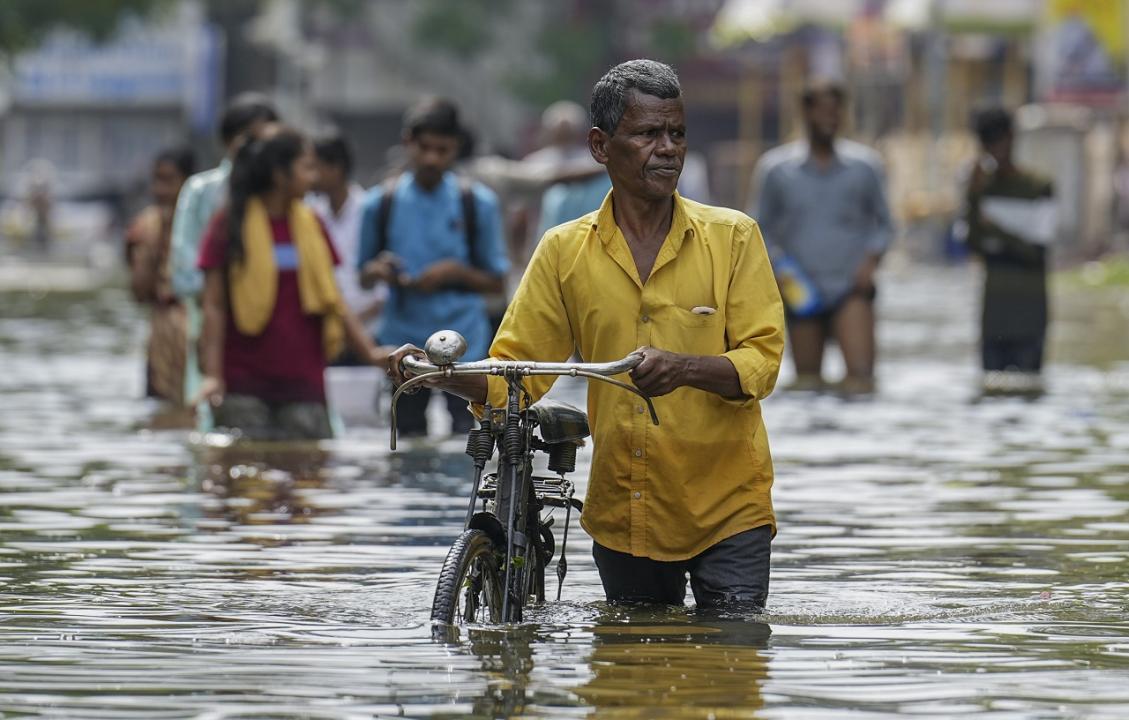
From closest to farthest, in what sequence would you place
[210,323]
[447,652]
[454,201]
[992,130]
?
[447,652] < [210,323] < [454,201] < [992,130]

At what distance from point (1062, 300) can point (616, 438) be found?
22.2 m

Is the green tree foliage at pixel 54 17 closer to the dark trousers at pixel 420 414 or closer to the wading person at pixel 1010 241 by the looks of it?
the wading person at pixel 1010 241

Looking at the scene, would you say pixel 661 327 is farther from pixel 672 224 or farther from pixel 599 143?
pixel 599 143

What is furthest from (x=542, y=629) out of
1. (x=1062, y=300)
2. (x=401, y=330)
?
(x=1062, y=300)

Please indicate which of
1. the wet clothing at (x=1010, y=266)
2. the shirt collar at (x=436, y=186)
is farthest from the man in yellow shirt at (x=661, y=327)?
the wet clothing at (x=1010, y=266)

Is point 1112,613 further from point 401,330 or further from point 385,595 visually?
point 401,330

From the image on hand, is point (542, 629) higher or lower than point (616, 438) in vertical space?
lower

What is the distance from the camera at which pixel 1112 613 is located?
820cm

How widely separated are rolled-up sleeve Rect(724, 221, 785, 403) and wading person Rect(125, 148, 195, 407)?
25.5ft

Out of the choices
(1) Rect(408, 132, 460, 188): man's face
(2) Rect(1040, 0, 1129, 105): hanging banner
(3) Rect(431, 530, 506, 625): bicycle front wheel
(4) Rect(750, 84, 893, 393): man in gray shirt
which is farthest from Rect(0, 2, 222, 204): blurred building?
(3) Rect(431, 530, 506, 625): bicycle front wheel

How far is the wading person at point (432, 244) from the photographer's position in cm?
1252

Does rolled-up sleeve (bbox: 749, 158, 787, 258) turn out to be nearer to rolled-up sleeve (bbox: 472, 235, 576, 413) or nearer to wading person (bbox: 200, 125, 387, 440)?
wading person (bbox: 200, 125, 387, 440)

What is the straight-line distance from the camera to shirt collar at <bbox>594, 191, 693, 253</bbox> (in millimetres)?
7285

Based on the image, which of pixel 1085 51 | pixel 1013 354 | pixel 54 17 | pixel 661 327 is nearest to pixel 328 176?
pixel 1013 354
